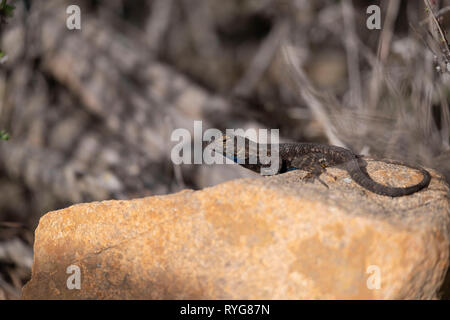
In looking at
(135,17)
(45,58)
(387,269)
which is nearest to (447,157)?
(387,269)

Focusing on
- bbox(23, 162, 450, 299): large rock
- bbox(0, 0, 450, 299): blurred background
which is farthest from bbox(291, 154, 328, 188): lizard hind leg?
bbox(0, 0, 450, 299): blurred background

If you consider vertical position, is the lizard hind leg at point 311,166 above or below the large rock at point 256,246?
above

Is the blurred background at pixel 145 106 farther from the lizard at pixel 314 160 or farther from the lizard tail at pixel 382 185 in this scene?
the lizard tail at pixel 382 185

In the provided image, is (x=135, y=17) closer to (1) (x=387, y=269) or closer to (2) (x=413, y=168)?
(2) (x=413, y=168)

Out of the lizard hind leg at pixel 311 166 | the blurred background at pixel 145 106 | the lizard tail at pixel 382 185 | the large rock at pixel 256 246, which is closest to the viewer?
the large rock at pixel 256 246

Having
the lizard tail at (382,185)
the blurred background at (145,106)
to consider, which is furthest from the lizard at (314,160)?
the blurred background at (145,106)

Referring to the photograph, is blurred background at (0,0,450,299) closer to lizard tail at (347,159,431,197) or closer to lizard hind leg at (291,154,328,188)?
lizard hind leg at (291,154,328,188)
